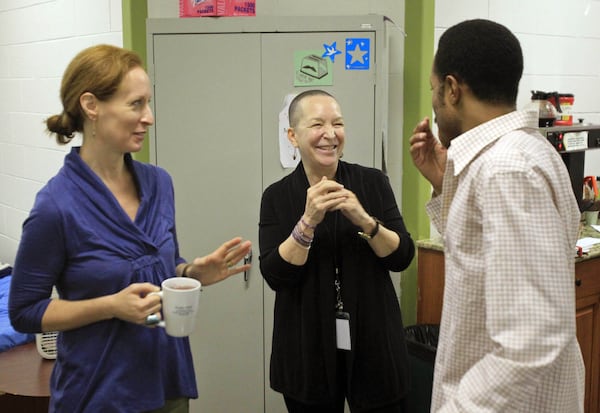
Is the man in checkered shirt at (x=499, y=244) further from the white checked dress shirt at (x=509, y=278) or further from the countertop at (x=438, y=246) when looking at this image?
the countertop at (x=438, y=246)

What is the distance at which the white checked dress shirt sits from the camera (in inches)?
43.8

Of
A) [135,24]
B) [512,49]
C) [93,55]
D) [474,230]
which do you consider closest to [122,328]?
[93,55]

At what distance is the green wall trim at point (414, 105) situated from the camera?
2.95 meters

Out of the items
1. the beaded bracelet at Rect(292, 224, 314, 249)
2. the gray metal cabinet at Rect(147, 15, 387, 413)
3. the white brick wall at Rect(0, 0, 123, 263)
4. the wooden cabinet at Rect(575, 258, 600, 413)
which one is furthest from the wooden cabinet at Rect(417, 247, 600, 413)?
the white brick wall at Rect(0, 0, 123, 263)

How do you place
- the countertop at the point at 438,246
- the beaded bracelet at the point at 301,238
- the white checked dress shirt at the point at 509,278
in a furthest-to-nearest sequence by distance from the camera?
the countertop at the point at 438,246 → the beaded bracelet at the point at 301,238 → the white checked dress shirt at the point at 509,278

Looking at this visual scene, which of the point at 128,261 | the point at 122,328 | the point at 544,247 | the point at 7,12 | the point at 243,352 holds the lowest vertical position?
the point at 243,352

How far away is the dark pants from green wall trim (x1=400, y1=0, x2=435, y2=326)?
3.91 feet

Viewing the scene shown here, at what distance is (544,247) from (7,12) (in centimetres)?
400

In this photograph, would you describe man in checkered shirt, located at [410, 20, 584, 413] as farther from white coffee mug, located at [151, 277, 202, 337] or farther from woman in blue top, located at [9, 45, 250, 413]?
woman in blue top, located at [9, 45, 250, 413]

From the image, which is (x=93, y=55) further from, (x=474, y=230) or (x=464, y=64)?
(x=474, y=230)

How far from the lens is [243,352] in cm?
285

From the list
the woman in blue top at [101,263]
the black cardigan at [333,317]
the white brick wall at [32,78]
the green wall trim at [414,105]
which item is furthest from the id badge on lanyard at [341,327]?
the white brick wall at [32,78]

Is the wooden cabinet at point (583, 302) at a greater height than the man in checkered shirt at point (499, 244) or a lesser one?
lesser

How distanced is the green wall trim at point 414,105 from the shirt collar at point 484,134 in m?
1.70
